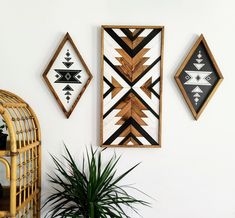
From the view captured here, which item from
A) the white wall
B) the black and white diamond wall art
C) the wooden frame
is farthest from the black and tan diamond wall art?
the wooden frame

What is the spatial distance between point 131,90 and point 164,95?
229mm

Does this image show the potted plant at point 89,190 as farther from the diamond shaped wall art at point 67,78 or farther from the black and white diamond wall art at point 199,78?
the black and white diamond wall art at point 199,78

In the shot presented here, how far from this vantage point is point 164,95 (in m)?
1.64

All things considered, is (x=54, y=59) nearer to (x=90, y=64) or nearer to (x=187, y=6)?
(x=90, y=64)

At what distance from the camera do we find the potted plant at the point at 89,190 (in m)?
1.40

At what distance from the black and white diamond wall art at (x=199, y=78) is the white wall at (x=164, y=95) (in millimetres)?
53

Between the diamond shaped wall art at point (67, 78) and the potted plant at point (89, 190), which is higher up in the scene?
the diamond shaped wall art at point (67, 78)

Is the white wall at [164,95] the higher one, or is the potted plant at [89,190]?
the white wall at [164,95]

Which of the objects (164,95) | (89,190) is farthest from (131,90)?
(89,190)

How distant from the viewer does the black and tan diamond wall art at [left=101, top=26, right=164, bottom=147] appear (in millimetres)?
1620

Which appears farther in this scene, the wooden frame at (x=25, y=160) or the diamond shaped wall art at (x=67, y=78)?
the diamond shaped wall art at (x=67, y=78)

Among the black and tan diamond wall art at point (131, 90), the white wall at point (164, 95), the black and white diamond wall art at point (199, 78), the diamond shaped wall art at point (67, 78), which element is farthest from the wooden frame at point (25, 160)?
the black and white diamond wall art at point (199, 78)

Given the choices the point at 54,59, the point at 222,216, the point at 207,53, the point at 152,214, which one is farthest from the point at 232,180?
the point at 54,59

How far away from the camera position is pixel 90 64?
1640 millimetres
